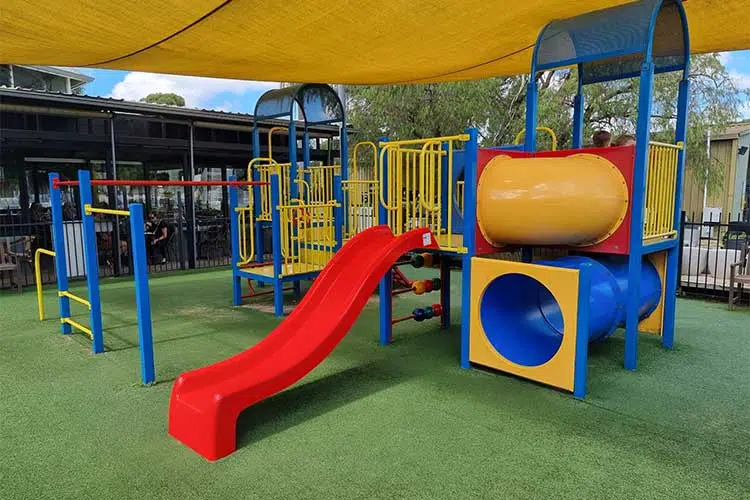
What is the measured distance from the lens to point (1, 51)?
15.4 ft

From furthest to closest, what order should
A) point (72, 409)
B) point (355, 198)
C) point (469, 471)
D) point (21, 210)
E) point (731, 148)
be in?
point (731, 148), point (21, 210), point (355, 198), point (72, 409), point (469, 471)

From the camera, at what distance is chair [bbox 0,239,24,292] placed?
8.08 meters

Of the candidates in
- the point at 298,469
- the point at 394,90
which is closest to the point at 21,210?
the point at 394,90

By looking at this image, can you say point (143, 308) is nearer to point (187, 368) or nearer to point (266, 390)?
point (187, 368)

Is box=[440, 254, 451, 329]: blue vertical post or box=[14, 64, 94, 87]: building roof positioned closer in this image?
box=[440, 254, 451, 329]: blue vertical post

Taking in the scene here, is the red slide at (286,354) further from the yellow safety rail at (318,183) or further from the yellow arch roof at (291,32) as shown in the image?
the yellow safety rail at (318,183)

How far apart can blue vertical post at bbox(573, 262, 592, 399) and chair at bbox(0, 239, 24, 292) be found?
8314mm

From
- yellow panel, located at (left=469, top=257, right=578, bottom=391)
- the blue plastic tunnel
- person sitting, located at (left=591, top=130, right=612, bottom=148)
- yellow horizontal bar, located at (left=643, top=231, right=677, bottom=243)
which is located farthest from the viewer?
person sitting, located at (left=591, top=130, right=612, bottom=148)

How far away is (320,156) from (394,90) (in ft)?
8.87

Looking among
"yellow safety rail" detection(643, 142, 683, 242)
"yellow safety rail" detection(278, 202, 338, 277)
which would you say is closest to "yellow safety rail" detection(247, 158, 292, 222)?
"yellow safety rail" detection(278, 202, 338, 277)

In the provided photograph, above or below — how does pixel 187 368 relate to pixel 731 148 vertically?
below

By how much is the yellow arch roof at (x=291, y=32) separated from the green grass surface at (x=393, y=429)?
2.89m

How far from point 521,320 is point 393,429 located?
2197 mm

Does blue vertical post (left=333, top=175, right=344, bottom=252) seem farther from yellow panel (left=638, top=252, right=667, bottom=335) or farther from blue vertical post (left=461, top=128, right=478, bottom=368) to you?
yellow panel (left=638, top=252, right=667, bottom=335)
